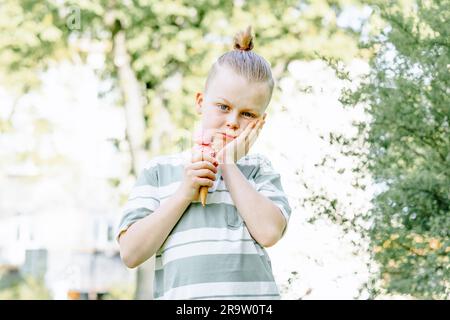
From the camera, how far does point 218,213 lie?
4.40 feet

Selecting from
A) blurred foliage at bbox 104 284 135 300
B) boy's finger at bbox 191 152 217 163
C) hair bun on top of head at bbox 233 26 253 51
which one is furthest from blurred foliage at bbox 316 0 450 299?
blurred foliage at bbox 104 284 135 300

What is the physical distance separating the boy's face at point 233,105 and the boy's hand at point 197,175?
0.25ft

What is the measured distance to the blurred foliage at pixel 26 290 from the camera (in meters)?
7.69

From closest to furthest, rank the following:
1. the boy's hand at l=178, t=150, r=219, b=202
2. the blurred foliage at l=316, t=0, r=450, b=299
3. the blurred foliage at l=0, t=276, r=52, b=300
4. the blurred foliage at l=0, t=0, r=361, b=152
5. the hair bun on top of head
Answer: the boy's hand at l=178, t=150, r=219, b=202, the hair bun on top of head, the blurred foliage at l=316, t=0, r=450, b=299, the blurred foliage at l=0, t=0, r=361, b=152, the blurred foliage at l=0, t=276, r=52, b=300

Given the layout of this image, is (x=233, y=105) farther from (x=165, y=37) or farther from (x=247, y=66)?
(x=165, y=37)

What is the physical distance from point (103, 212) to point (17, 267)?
1630 millimetres

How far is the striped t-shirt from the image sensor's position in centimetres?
129

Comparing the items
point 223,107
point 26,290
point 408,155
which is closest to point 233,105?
point 223,107

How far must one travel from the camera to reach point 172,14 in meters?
6.48

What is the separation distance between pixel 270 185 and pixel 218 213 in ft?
0.45

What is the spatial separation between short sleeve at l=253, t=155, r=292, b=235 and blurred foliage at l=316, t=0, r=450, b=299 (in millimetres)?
1114

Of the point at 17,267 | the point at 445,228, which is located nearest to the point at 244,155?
the point at 445,228

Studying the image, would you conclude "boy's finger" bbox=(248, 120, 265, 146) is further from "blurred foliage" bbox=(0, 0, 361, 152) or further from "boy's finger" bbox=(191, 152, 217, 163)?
"blurred foliage" bbox=(0, 0, 361, 152)
